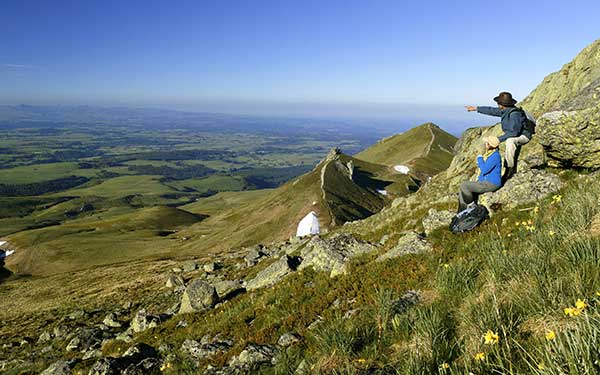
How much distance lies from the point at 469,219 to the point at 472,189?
1294 mm

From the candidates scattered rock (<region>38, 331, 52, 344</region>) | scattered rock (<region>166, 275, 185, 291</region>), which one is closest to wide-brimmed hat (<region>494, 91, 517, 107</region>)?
scattered rock (<region>166, 275, 185, 291</region>)

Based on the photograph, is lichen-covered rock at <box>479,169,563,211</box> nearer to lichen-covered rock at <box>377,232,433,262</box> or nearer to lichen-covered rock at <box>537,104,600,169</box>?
lichen-covered rock at <box>537,104,600,169</box>

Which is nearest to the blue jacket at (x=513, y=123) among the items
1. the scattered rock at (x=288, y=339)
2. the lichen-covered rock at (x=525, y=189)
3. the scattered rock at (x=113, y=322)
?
the lichen-covered rock at (x=525, y=189)

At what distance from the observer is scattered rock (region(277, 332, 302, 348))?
35.3ft

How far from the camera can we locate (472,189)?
15.2 metres

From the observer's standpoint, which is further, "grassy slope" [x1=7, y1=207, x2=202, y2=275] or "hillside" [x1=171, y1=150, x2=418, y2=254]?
"grassy slope" [x1=7, y1=207, x2=202, y2=275]

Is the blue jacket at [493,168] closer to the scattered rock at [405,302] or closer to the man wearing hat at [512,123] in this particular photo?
the man wearing hat at [512,123]

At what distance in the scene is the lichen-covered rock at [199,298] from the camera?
937 inches

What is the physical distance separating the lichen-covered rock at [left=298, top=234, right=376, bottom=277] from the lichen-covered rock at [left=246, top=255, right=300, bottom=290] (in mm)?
1946

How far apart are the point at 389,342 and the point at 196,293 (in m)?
19.4

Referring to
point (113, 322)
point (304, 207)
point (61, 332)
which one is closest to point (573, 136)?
point (113, 322)

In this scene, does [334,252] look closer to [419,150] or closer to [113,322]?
[113,322]

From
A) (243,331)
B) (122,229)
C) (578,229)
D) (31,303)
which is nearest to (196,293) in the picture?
(243,331)

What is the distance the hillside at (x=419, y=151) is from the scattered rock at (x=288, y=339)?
129968mm
